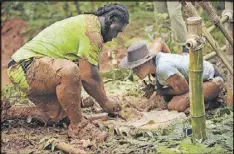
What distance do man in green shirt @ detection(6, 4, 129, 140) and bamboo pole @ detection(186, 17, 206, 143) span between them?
2.98ft

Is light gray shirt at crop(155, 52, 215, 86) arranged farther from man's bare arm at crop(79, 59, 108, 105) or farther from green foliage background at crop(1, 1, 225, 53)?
green foliage background at crop(1, 1, 225, 53)

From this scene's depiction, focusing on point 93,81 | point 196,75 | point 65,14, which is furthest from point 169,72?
point 65,14

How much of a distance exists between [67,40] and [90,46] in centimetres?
28

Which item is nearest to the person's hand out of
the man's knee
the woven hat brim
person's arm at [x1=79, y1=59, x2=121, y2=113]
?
person's arm at [x1=79, y1=59, x2=121, y2=113]

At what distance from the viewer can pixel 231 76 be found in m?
6.07

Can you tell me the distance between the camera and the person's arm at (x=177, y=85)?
5.72 m

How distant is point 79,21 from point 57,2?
7.96m

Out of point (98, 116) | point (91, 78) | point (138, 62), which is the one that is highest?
point (138, 62)

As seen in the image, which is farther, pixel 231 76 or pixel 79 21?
pixel 231 76

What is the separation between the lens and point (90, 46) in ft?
17.3

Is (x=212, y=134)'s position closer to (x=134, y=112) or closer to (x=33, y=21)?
(x=134, y=112)

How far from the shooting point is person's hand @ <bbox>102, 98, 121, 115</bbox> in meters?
5.69

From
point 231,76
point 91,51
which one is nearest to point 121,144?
point 91,51

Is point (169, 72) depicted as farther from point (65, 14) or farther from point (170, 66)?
point (65, 14)
